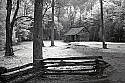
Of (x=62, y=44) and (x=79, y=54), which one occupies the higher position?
(x=62, y=44)

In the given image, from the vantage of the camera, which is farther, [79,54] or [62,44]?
[62,44]

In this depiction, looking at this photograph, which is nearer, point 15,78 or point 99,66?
point 15,78

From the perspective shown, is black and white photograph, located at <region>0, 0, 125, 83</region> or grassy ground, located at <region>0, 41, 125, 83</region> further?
black and white photograph, located at <region>0, 0, 125, 83</region>

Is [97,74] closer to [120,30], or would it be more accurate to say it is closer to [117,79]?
[117,79]

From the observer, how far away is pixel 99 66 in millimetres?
10078

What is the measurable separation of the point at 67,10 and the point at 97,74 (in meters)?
88.9

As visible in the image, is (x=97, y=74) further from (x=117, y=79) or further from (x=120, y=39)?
(x=120, y=39)

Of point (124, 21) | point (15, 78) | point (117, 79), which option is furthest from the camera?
point (124, 21)

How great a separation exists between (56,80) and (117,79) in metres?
3.49

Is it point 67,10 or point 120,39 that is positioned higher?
point 67,10

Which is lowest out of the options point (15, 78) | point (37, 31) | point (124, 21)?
point (15, 78)

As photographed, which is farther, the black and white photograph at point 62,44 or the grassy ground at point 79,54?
the black and white photograph at point 62,44

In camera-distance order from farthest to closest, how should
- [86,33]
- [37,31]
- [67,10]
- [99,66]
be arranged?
[67,10], [86,33], [37,31], [99,66]

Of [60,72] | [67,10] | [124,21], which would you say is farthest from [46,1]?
[67,10]
